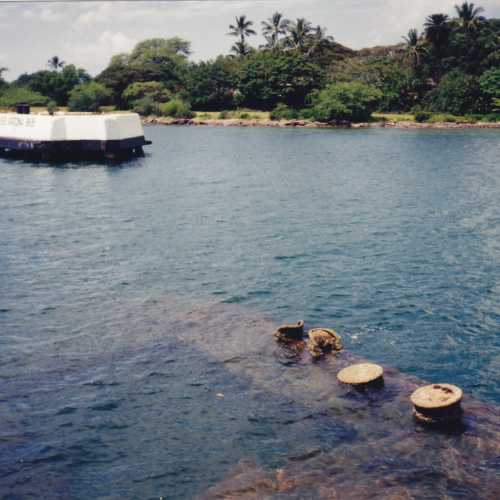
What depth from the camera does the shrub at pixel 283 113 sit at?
122188 millimetres

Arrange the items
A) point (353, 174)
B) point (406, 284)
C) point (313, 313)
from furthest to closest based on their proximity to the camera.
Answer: point (353, 174) < point (406, 284) < point (313, 313)

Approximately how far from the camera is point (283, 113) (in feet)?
404

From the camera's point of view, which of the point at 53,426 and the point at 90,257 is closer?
the point at 53,426

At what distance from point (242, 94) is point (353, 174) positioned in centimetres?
8023

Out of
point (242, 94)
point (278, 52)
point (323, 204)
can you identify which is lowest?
point (323, 204)

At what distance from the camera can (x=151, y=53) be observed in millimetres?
166000

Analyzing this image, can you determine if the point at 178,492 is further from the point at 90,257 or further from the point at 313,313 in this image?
the point at 90,257

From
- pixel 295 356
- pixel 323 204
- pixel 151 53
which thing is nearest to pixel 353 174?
pixel 323 204

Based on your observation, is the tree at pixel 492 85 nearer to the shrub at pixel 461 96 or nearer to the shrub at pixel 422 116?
the shrub at pixel 461 96

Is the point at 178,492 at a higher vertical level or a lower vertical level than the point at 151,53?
lower

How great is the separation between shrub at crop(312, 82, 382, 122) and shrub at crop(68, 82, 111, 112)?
53.1 metres

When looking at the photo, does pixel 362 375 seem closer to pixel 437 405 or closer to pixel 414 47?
pixel 437 405

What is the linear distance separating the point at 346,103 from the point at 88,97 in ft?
196

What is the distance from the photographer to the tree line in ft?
380
